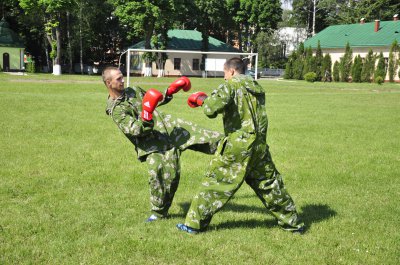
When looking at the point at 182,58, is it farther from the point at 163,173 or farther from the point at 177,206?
the point at 163,173

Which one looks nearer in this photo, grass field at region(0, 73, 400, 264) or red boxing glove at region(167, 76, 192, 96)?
grass field at region(0, 73, 400, 264)

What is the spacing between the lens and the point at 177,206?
258 inches

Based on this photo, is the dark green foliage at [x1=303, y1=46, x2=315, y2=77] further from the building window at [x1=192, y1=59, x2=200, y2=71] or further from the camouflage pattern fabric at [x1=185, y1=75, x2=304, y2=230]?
the camouflage pattern fabric at [x1=185, y1=75, x2=304, y2=230]

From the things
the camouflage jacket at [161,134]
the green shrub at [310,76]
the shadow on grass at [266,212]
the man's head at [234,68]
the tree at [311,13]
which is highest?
the tree at [311,13]

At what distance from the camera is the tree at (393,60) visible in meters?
49.6

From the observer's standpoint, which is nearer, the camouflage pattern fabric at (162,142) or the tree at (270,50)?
the camouflage pattern fabric at (162,142)

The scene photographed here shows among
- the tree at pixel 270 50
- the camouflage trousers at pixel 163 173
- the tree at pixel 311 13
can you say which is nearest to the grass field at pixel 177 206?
the camouflage trousers at pixel 163 173

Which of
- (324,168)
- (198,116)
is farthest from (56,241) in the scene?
(198,116)

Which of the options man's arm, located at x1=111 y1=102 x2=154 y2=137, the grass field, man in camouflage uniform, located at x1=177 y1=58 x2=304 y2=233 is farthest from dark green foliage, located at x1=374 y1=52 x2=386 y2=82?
man's arm, located at x1=111 y1=102 x2=154 y2=137

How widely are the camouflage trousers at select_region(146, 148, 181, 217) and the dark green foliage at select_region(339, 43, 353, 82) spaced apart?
50.6 meters

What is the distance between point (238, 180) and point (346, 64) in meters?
51.0

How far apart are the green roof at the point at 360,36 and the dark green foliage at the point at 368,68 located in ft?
10.4

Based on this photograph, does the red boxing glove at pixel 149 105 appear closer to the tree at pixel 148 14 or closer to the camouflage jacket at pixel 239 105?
the camouflage jacket at pixel 239 105

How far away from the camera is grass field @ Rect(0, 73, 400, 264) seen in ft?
16.0
